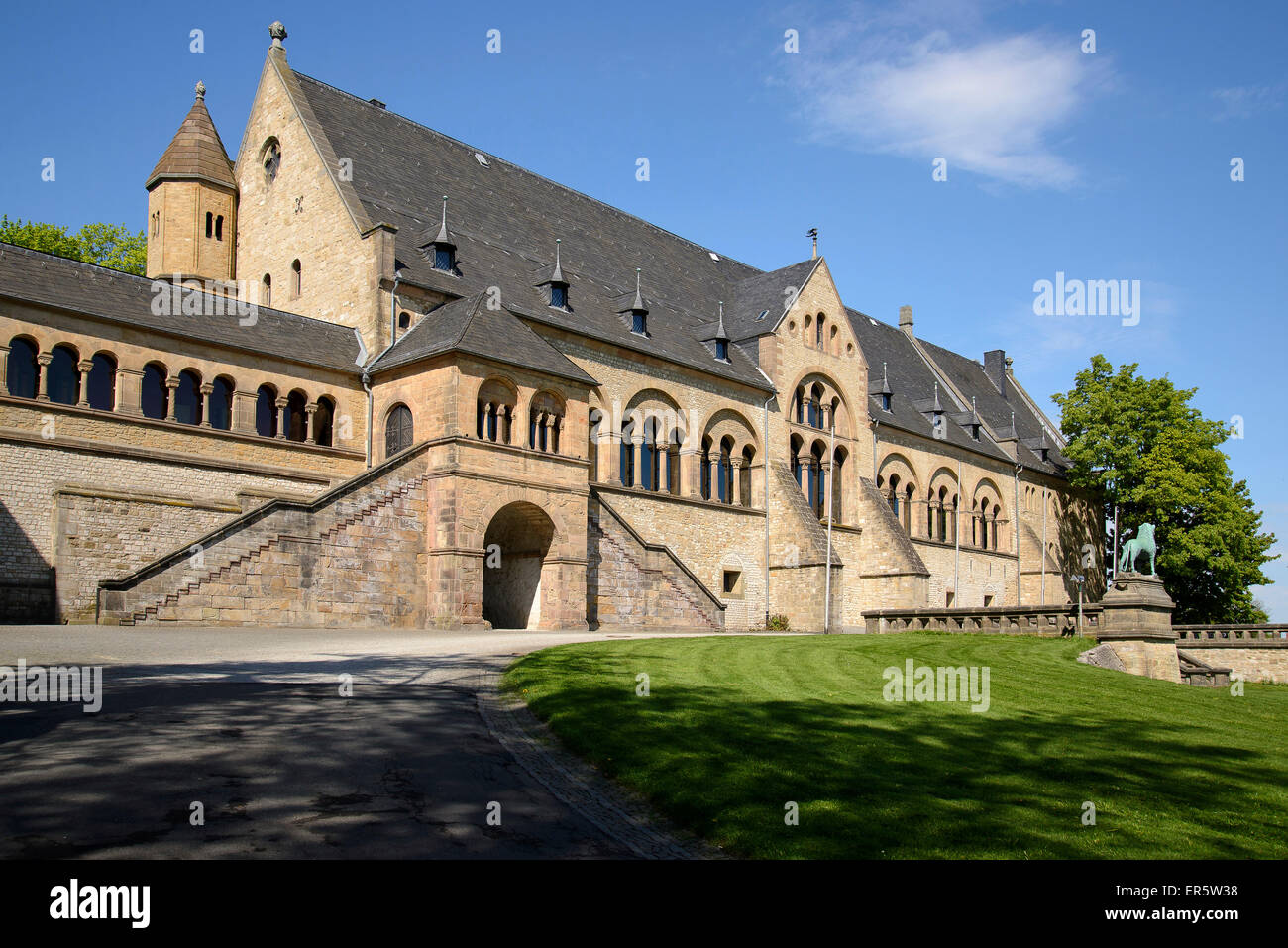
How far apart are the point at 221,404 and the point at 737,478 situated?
759 inches

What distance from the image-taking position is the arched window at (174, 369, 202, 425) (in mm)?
27484

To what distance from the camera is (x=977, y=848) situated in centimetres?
704

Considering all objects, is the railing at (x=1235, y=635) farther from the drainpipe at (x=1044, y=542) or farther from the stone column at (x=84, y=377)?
the stone column at (x=84, y=377)

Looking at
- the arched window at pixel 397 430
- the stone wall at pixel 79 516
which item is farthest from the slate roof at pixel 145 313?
the stone wall at pixel 79 516

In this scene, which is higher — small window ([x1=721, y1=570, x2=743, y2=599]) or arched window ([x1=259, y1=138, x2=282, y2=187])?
arched window ([x1=259, y1=138, x2=282, y2=187])

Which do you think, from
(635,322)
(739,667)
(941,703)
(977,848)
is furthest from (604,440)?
(977,848)

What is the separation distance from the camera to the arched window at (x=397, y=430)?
2941 cm

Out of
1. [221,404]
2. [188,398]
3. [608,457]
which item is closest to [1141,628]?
[608,457]

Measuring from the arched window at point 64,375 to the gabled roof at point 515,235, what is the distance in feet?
29.1

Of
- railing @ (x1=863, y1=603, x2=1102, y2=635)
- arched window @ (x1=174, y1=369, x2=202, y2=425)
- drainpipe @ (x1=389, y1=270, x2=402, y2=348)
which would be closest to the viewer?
arched window @ (x1=174, y1=369, x2=202, y2=425)

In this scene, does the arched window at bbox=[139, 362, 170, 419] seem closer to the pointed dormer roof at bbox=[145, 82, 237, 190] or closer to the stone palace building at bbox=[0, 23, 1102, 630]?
the stone palace building at bbox=[0, 23, 1102, 630]

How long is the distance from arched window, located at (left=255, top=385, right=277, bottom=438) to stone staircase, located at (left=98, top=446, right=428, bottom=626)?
14.6ft

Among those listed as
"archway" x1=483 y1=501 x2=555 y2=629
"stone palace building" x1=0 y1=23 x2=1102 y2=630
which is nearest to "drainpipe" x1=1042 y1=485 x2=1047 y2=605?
"stone palace building" x1=0 y1=23 x2=1102 y2=630
